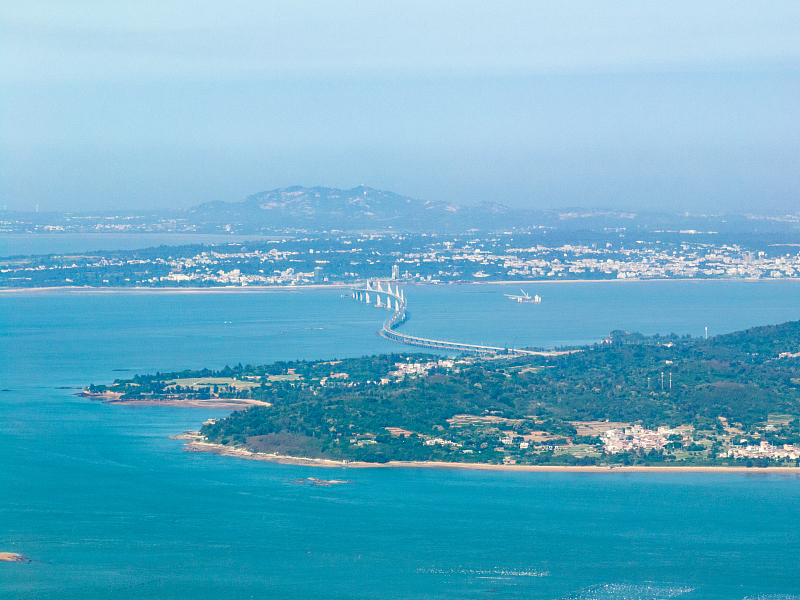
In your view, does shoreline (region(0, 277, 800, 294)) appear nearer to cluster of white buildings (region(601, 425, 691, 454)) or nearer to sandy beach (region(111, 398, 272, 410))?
sandy beach (region(111, 398, 272, 410))

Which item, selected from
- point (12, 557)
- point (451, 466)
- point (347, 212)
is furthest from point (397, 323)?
point (347, 212)

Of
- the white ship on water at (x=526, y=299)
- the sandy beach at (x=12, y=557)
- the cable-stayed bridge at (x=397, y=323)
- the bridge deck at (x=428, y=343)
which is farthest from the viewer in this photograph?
the white ship on water at (x=526, y=299)

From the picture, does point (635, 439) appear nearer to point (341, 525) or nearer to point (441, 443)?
point (441, 443)

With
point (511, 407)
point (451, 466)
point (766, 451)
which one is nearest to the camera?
point (451, 466)

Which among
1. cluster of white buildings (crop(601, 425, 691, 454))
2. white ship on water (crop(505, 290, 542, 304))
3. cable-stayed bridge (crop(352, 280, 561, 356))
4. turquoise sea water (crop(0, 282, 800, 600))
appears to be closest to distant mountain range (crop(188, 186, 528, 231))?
cable-stayed bridge (crop(352, 280, 561, 356))

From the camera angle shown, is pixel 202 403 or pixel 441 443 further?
pixel 202 403

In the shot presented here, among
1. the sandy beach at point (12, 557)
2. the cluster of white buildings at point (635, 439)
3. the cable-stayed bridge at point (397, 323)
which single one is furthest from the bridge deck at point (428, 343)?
the sandy beach at point (12, 557)

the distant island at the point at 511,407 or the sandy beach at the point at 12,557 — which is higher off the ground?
the distant island at the point at 511,407

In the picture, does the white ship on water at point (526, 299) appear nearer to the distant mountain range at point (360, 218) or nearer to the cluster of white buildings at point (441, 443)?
the cluster of white buildings at point (441, 443)
